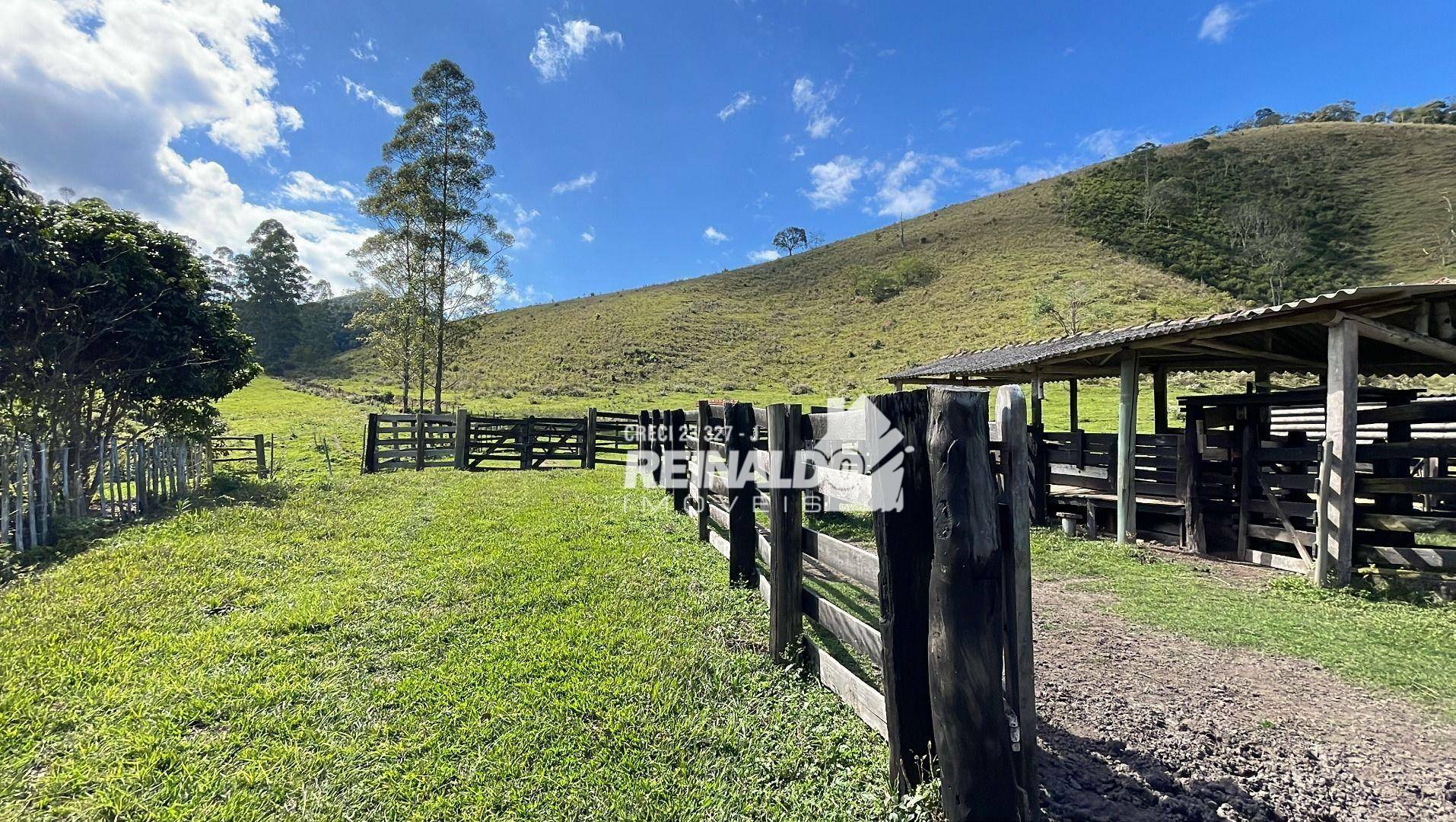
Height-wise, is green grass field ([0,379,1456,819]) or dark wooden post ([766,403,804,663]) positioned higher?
dark wooden post ([766,403,804,663])

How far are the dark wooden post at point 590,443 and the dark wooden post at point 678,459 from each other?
22.1 feet

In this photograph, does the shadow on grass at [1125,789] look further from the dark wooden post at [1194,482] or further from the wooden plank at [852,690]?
the dark wooden post at [1194,482]

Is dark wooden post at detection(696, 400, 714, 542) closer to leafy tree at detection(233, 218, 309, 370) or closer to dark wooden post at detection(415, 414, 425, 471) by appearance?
dark wooden post at detection(415, 414, 425, 471)

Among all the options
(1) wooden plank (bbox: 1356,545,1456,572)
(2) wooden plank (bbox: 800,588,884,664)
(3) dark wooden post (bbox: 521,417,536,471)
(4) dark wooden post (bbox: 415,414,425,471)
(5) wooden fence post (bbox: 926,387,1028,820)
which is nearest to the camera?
(5) wooden fence post (bbox: 926,387,1028,820)

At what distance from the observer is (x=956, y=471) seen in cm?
198

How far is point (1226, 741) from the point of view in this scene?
120 inches

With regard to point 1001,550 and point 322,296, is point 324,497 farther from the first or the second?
point 322,296

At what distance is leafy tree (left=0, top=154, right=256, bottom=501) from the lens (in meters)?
6.71

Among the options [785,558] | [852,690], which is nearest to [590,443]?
[785,558]

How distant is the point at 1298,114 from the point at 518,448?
107819 mm

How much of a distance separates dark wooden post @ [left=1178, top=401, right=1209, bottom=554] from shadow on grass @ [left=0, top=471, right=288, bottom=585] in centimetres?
1281

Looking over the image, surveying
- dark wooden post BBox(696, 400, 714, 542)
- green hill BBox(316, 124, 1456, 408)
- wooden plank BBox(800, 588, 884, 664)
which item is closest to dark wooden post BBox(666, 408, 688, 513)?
dark wooden post BBox(696, 400, 714, 542)

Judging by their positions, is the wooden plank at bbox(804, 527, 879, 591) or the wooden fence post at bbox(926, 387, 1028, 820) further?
the wooden plank at bbox(804, 527, 879, 591)

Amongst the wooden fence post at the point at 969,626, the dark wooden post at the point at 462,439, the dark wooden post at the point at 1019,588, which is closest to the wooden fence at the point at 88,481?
the dark wooden post at the point at 462,439
